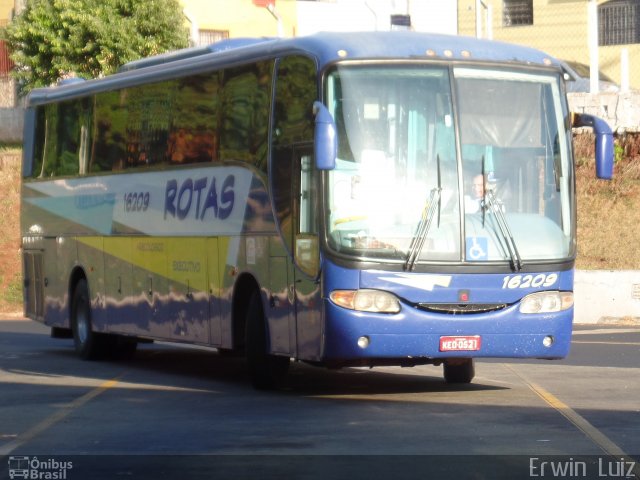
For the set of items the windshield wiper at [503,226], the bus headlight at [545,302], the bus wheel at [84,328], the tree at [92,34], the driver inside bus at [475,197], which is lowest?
the bus wheel at [84,328]

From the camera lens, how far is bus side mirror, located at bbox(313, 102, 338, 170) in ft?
43.9

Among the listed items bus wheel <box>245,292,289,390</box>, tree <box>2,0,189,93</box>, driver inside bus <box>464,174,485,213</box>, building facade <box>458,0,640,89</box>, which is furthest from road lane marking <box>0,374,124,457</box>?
building facade <box>458,0,640,89</box>

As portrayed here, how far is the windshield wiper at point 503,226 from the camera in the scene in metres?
14.1

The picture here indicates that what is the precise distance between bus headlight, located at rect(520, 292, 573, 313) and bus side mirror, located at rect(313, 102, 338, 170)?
2277 mm

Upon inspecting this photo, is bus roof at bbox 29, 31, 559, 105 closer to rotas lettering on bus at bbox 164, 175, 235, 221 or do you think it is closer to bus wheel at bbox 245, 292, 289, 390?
rotas lettering on bus at bbox 164, 175, 235, 221

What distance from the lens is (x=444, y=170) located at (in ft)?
45.9

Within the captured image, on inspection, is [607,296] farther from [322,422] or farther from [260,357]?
[322,422]

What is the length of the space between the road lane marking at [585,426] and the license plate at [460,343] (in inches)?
32.2

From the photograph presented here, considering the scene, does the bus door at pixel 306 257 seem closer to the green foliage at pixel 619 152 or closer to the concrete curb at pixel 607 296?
the concrete curb at pixel 607 296

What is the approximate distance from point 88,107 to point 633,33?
87.2 feet

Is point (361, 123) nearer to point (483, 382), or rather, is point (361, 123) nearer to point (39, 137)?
point (483, 382)

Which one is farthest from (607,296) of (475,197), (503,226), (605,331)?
(475,197)

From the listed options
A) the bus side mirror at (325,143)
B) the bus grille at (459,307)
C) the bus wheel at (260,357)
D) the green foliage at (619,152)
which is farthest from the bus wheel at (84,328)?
the green foliage at (619,152)

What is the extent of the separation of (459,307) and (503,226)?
874mm
